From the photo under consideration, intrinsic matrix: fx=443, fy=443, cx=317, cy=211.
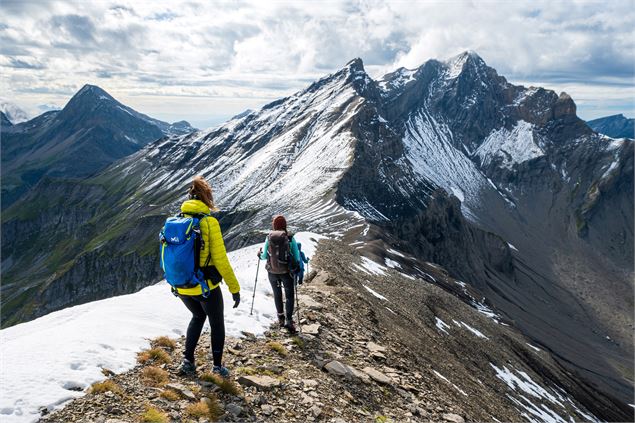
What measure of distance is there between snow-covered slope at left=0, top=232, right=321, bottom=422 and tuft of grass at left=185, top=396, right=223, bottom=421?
246 centimetres

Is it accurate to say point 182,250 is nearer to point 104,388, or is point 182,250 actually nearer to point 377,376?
point 104,388

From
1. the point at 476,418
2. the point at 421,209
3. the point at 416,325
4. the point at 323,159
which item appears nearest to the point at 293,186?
the point at 323,159

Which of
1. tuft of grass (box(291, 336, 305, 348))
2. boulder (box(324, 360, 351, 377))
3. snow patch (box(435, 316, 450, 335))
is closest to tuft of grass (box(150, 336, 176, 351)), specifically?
tuft of grass (box(291, 336, 305, 348))

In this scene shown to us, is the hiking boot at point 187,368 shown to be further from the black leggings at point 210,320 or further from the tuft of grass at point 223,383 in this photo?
the tuft of grass at point 223,383

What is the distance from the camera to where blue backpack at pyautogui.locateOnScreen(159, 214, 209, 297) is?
33.4 feet

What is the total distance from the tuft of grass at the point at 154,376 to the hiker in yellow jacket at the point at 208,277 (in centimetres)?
59

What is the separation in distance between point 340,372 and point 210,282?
211 inches

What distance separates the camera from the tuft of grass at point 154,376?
34.3ft

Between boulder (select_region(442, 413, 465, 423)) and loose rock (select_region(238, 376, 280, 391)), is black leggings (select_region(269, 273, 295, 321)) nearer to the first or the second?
loose rock (select_region(238, 376, 280, 391))

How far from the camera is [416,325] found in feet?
105

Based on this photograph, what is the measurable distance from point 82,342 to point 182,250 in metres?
4.28

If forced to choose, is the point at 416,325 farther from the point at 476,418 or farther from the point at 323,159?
the point at 323,159

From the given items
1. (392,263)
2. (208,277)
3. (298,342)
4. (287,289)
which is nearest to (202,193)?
(208,277)

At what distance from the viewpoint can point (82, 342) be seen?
1171 cm
